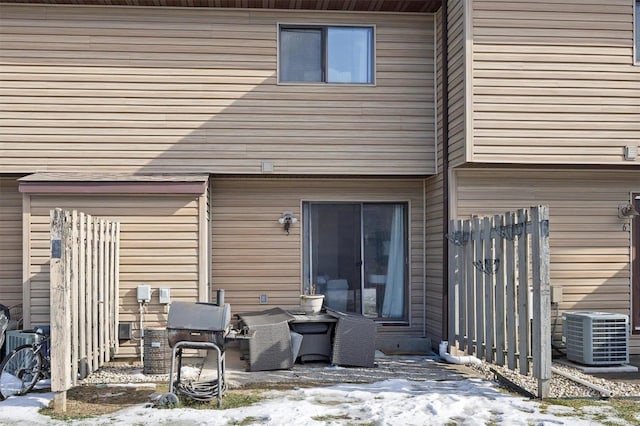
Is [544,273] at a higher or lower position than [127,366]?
higher

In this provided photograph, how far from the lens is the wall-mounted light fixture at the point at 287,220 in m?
10.0

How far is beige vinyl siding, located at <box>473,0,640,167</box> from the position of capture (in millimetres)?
8758

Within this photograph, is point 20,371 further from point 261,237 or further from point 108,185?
point 261,237

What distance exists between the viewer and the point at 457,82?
9055mm

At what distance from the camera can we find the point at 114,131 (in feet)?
31.2

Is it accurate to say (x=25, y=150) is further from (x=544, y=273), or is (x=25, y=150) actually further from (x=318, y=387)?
(x=544, y=273)

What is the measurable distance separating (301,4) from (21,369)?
5920mm

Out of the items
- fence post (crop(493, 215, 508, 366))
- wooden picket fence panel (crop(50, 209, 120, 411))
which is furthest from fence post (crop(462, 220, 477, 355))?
wooden picket fence panel (crop(50, 209, 120, 411))

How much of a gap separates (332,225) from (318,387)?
3.25 meters

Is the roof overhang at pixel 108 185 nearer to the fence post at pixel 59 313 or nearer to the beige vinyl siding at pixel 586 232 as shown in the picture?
the fence post at pixel 59 313

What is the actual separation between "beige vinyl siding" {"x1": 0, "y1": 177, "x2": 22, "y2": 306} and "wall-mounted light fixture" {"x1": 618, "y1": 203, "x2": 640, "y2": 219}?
829cm

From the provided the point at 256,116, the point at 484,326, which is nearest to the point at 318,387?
the point at 484,326

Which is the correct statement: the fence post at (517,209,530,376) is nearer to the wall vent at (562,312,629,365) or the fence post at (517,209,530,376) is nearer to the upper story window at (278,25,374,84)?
the wall vent at (562,312,629,365)

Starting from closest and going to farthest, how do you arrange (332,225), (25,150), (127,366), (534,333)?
1. (534,333)
2. (127,366)
3. (25,150)
4. (332,225)
